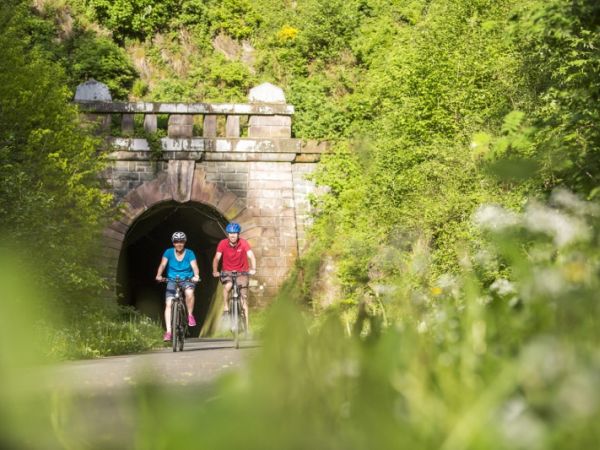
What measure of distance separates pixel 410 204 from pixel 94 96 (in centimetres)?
791

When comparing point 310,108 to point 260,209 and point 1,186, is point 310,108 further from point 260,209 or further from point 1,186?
point 1,186

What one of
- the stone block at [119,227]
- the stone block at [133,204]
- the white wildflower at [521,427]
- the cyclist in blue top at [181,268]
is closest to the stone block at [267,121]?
the stone block at [133,204]

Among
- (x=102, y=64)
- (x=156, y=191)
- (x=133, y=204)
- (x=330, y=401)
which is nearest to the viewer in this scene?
(x=330, y=401)

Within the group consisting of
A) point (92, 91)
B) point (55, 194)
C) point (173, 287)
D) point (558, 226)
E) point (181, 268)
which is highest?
point (92, 91)

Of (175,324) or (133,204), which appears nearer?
(175,324)

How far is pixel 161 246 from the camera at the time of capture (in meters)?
25.8

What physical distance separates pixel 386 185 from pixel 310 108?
17.6 ft

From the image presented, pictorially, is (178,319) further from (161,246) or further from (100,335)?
(161,246)

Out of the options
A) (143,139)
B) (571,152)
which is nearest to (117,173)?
(143,139)

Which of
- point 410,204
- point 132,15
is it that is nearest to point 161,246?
point 132,15

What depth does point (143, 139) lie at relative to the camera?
19.1 meters

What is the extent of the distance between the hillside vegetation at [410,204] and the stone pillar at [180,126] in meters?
2.66

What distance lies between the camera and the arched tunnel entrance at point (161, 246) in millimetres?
20109

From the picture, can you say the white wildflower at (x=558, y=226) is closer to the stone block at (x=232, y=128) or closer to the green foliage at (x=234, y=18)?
the stone block at (x=232, y=128)
